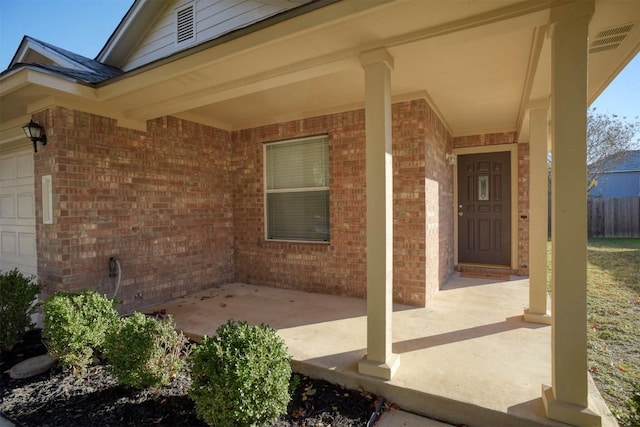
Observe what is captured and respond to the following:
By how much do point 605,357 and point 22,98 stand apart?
257 inches

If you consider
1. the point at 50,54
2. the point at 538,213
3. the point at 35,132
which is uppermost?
the point at 50,54

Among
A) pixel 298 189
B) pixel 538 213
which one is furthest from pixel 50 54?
pixel 538 213

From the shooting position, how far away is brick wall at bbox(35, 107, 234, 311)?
11.9 ft

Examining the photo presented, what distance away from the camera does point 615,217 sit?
36.3ft

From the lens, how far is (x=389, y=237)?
2.49m

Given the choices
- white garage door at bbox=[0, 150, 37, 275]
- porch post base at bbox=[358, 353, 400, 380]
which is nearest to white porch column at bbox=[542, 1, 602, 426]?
porch post base at bbox=[358, 353, 400, 380]

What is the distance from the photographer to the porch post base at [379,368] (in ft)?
7.77

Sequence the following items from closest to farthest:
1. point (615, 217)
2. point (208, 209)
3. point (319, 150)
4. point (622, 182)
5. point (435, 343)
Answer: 1. point (435, 343)
2. point (319, 150)
3. point (208, 209)
4. point (615, 217)
5. point (622, 182)

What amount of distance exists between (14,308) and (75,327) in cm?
113

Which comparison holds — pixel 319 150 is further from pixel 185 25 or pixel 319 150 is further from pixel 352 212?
pixel 185 25

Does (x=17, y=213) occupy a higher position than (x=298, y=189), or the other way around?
(x=298, y=189)

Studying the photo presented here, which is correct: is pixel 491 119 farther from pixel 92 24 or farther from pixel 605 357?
pixel 92 24

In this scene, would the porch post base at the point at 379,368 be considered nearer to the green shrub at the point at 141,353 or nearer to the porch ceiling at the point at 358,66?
the green shrub at the point at 141,353

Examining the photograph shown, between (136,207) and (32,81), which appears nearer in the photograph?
(32,81)
